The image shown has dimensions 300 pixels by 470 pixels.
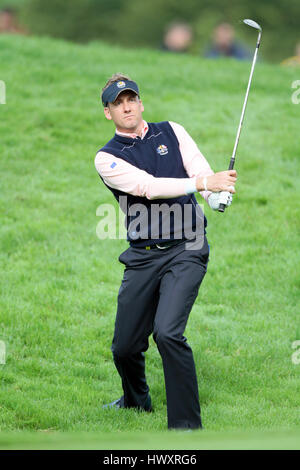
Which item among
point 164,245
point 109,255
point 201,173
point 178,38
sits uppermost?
point 178,38

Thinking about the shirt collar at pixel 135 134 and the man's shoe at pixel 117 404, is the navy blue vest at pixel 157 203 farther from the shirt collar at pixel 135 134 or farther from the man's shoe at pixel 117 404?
the man's shoe at pixel 117 404

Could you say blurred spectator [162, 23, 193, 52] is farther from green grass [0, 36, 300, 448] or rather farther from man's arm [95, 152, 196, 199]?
man's arm [95, 152, 196, 199]

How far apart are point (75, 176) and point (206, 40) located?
901cm

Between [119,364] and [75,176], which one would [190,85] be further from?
[119,364]

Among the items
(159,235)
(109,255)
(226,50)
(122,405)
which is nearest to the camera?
(159,235)

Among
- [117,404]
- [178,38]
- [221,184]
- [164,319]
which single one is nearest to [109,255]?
[117,404]

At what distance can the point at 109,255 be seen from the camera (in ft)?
30.8

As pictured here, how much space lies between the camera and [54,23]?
22453 millimetres

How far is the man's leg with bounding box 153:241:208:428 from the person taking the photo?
5.42 m

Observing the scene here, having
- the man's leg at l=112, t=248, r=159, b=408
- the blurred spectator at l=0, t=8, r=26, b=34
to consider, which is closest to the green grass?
the man's leg at l=112, t=248, r=159, b=408

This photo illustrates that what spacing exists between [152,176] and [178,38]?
14.8 metres

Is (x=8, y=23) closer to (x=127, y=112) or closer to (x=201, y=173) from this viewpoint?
(x=127, y=112)

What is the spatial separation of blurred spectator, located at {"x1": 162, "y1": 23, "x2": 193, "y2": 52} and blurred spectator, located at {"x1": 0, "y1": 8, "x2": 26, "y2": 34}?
3.82 m

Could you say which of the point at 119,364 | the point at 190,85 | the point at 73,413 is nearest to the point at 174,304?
the point at 119,364
